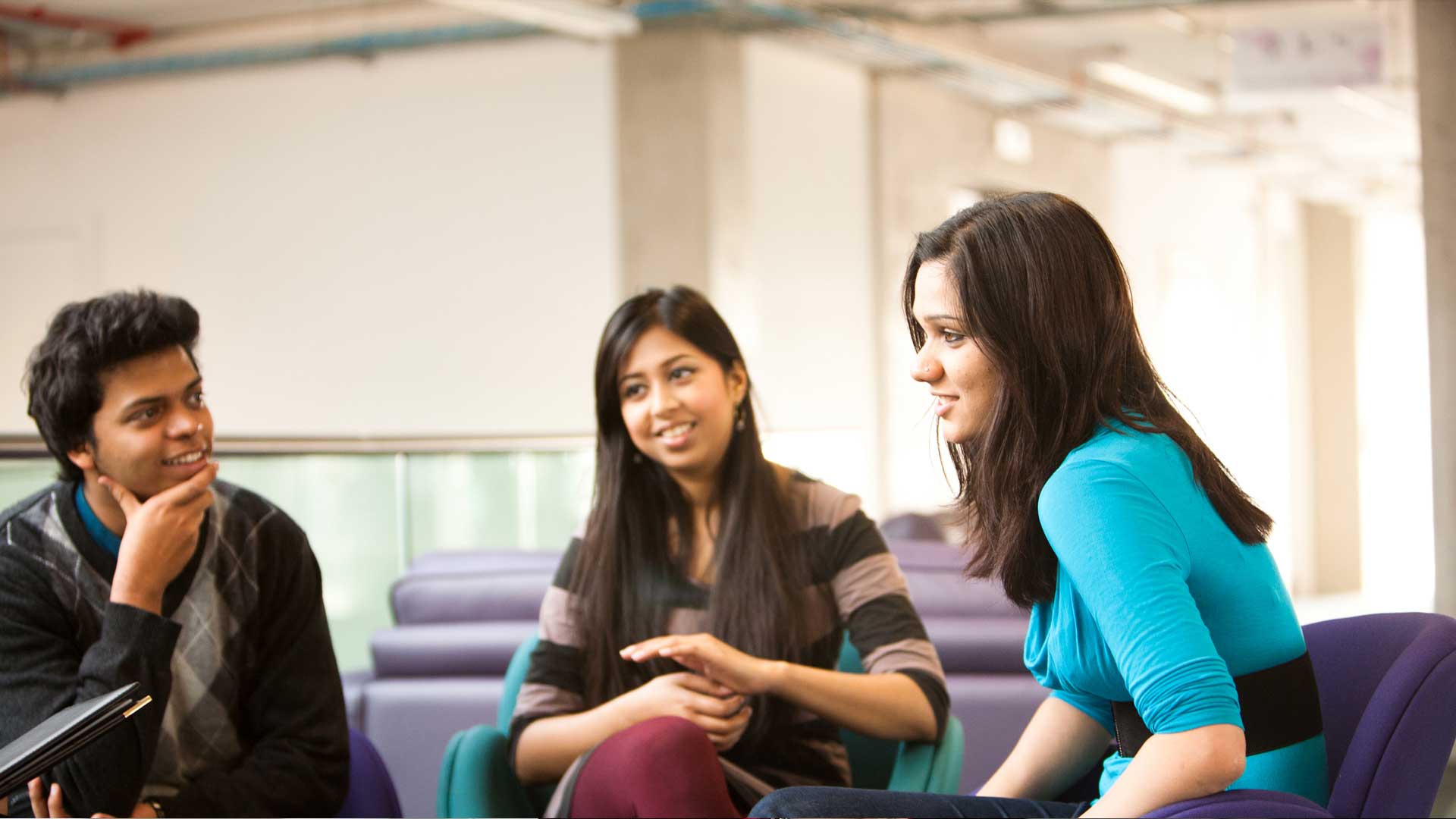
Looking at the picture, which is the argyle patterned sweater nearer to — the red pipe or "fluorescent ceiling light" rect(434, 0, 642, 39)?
"fluorescent ceiling light" rect(434, 0, 642, 39)

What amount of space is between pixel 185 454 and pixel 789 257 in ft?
22.6

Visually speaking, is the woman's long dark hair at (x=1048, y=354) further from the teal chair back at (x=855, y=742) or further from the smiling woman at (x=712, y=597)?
the teal chair back at (x=855, y=742)

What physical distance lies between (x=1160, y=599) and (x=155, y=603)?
4.39ft

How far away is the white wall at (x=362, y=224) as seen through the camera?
8.48m

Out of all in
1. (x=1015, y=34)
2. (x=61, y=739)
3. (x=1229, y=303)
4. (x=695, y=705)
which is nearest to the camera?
(x=61, y=739)

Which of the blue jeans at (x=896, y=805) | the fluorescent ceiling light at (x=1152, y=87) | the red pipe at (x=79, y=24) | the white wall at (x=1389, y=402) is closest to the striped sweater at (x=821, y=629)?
the blue jeans at (x=896, y=805)

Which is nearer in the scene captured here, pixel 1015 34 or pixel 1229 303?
pixel 1015 34

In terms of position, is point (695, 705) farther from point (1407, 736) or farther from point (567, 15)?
point (567, 15)

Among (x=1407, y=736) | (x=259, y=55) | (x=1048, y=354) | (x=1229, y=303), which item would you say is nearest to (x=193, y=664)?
(x=1048, y=354)

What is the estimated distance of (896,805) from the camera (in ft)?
5.29

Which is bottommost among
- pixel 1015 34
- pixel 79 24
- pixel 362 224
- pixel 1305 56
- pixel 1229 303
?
pixel 1229 303

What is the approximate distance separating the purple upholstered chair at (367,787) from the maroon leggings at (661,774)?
411 millimetres

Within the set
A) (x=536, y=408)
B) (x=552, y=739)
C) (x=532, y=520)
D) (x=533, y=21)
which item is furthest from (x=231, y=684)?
(x=536, y=408)

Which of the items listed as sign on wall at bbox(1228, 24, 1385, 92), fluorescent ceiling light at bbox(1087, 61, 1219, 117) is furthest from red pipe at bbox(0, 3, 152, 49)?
sign on wall at bbox(1228, 24, 1385, 92)
